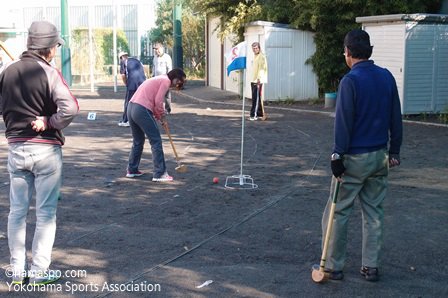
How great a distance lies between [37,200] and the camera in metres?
5.00

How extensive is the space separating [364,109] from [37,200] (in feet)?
9.03

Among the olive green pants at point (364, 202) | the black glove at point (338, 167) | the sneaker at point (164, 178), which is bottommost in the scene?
the sneaker at point (164, 178)

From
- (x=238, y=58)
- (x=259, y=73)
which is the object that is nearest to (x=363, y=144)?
(x=238, y=58)

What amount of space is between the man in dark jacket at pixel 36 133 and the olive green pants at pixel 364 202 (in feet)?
7.57

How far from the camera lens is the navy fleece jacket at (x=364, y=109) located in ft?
16.6

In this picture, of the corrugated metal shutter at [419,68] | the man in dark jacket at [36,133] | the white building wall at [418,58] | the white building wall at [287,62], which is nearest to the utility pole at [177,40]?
the white building wall at [287,62]

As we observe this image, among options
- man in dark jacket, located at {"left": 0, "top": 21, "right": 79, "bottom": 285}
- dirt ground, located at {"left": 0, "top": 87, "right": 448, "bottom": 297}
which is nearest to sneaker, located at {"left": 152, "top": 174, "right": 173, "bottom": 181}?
dirt ground, located at {"left": 0, "top": 87, "right": 448, "bottom": 297}

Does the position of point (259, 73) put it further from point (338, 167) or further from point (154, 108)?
point (338, 167)

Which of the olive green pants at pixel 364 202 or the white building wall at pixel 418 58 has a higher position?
the white building wall at pixel 418 58

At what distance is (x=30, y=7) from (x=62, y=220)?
51.9m

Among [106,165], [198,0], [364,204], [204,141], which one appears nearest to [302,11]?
[198,0]

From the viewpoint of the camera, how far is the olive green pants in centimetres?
515

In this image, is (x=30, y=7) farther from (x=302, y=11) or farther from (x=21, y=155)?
(x=21, y=155)

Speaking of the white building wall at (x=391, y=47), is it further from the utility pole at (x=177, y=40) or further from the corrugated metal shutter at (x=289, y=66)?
the utility pole at (x=177, y=40)
